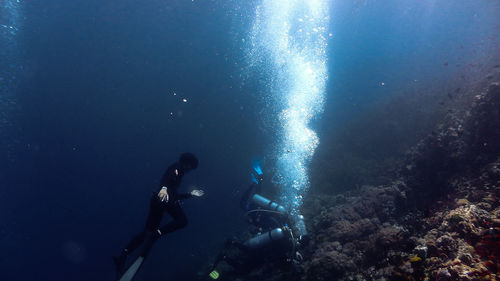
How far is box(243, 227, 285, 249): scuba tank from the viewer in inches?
251

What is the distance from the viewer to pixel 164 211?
5.38 m

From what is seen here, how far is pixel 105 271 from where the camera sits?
44.2m

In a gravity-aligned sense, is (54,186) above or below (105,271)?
above

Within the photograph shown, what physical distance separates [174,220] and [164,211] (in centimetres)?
32

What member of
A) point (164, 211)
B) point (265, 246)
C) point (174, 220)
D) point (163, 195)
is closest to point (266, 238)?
point (265, 246)

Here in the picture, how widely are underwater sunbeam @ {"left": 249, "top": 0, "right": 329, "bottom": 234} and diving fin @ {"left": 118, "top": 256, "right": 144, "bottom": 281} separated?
1860 cm

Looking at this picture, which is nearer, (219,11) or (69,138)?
(219,11)

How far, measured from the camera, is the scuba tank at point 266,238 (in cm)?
638

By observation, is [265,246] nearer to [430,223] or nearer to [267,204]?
[267,204]

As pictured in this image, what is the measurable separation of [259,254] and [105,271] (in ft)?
166

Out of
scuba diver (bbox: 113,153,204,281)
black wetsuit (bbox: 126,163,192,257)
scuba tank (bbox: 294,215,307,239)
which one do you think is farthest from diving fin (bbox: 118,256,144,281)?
scuba tank (bbox: 294,215,307,239)

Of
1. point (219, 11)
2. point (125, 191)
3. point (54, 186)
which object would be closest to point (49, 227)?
point (54, 186)

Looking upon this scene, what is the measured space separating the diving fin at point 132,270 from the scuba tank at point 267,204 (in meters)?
4.34

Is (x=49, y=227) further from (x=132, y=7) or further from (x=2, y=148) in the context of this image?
(x=132, y=7)
